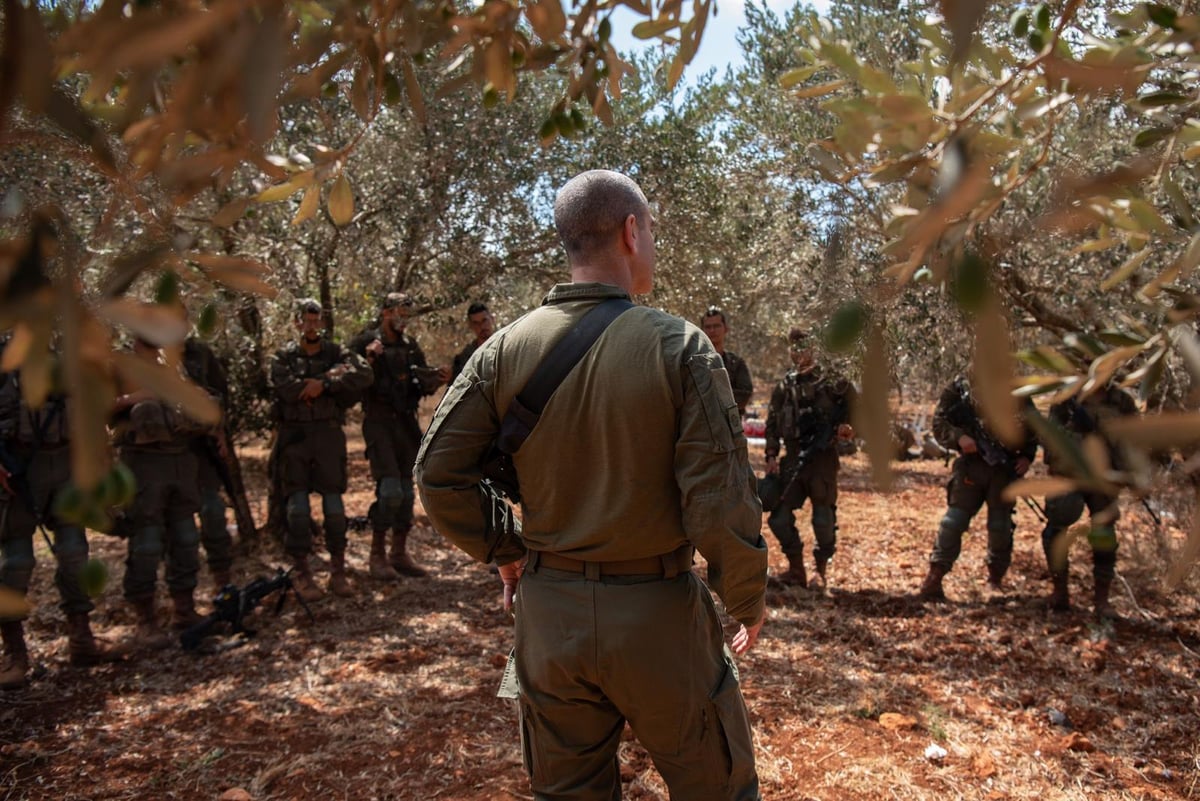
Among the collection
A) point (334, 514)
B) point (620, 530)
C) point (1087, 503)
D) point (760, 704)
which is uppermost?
point (620, 530)

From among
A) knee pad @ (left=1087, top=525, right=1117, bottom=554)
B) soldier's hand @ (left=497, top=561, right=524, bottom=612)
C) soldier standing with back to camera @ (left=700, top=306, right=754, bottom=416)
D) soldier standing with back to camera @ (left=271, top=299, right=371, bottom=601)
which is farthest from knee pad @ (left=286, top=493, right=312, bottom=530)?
knee pad @ (left=1087, top=525, right=1117, bottom=554)

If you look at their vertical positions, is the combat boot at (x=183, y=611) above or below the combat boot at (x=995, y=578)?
above

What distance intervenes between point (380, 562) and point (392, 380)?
53.8 inches

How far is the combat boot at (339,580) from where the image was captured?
600 cm

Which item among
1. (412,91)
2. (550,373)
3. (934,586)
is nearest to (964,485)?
(934,586)

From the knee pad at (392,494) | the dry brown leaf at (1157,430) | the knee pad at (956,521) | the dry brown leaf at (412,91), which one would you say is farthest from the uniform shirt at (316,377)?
the dry brown leaf at (1157,430)

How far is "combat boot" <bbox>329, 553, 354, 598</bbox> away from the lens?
19.7 feet

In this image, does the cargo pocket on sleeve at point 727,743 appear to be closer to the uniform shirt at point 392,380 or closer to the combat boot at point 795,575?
the combat boot at point 795,575

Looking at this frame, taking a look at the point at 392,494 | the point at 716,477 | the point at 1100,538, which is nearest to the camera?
the point at 1100,538

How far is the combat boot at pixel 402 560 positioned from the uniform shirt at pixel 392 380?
3.03 ft

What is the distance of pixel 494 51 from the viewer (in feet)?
4.53

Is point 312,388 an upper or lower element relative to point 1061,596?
upper

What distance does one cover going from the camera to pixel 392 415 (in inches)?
260

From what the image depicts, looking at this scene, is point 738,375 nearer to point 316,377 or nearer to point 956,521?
point 956,521
